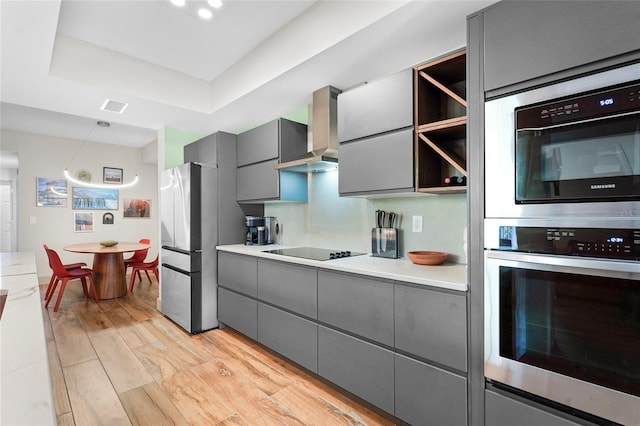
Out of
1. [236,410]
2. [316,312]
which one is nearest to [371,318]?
[316,312]

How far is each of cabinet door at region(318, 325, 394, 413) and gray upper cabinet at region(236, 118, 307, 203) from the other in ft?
4.75

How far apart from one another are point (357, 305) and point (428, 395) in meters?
0.60

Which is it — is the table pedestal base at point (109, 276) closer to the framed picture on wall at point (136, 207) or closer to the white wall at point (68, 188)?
the white wall at point (68, 188)

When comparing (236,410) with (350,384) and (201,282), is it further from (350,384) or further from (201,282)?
(201,282)

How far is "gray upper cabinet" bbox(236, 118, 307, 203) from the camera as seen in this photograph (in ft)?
10.0

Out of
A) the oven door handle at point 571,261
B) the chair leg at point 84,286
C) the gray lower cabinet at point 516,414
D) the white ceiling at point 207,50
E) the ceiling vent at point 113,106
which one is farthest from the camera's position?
the chair leg at point 84,286

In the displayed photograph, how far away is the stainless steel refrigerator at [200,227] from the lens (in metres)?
3.29

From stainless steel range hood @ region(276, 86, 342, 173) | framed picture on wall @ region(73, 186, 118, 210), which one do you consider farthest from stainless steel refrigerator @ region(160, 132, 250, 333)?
framed picture on wall @ region(73, 186, 118, 210)

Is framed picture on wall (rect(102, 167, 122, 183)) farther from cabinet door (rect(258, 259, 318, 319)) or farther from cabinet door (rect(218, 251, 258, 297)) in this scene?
cabinet door (rect(258, 259, 318, 319))

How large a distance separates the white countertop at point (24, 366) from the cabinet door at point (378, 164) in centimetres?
183

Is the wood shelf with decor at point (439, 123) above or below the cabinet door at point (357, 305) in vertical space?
above

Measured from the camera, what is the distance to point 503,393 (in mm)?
1409

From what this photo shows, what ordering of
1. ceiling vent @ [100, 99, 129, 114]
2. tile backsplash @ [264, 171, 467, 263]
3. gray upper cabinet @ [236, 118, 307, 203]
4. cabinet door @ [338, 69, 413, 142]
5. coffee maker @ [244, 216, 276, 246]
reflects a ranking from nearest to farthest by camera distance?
cabinet door @ [338, 69, 413, 142] < tile backsplash @ [264, 171, 467, 263] < gray upper cabinet @ [236, 118, 307, 203] < ceiling vent @ [100, 99, 129, 114] < coffee maker @ [244, 216, 276, 246]

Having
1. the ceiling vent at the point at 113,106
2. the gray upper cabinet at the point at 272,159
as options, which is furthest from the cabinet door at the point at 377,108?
the ceiling vent at the point at 113,106
